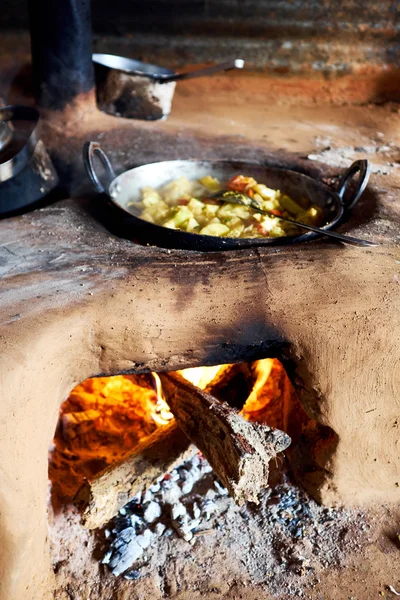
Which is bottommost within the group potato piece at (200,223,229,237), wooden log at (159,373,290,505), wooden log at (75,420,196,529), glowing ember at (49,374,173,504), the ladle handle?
glowing ember at (49,374,173,504)

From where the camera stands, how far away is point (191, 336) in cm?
210

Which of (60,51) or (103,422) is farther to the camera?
(60,51)

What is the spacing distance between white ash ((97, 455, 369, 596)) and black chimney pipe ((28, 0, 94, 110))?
2.66 meters

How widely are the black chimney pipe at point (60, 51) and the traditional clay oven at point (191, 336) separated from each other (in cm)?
163

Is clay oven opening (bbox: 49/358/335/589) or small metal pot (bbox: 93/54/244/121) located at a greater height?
small metal pot (bbox: 93/54/244/121)

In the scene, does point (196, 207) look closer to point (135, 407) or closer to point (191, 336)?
point (191, 336)

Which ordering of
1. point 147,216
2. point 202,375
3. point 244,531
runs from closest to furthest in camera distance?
1. point 244,531
2. point 147,216
3. point 202,375

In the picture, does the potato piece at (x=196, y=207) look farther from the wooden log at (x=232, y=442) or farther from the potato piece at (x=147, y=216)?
the wooden log at (x=232, y=442)

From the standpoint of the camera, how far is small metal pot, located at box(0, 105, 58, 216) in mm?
2873

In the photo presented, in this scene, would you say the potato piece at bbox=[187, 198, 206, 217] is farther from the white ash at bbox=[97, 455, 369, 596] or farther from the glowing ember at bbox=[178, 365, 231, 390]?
the white ash at bbox=[97, 455, 369, 596]

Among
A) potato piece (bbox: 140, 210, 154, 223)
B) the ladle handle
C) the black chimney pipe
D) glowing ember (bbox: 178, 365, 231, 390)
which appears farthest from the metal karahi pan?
the black chimney pipe

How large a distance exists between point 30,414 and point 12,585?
545 millimetres

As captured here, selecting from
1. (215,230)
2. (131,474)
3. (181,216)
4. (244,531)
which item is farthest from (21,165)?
(244,531)

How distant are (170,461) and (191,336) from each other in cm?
69
